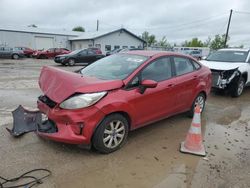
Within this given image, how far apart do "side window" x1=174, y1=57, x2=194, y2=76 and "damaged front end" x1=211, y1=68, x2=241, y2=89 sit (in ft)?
9.09

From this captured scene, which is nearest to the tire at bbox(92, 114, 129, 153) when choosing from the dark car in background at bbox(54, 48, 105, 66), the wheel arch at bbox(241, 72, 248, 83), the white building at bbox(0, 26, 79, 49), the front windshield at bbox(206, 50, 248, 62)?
the wheel arch at bbox(241, 72, 248, 83)

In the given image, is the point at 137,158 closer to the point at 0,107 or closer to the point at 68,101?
the point at 68,101

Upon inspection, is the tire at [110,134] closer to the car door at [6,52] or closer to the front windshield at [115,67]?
the front windshield at [115,67]

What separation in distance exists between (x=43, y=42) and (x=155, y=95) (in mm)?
37773

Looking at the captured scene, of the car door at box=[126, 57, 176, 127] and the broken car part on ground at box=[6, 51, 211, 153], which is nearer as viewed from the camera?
the broken car part on ground at box=[6, 51, 211, 153]

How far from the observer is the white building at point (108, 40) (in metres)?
35.9

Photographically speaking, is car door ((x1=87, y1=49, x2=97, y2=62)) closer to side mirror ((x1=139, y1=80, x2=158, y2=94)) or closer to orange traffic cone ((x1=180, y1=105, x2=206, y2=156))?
side mirror ((x1=139, y1=80, x2=158, y2=94))

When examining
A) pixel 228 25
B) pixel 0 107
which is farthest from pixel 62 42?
pixel 0 107

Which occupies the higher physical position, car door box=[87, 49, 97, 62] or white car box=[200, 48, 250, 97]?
white car box=[200, 48, 250, 97]

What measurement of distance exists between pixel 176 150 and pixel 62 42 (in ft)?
127

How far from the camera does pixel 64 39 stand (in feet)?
131

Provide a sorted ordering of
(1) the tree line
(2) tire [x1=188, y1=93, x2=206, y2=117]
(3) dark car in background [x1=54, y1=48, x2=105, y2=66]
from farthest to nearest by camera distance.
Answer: (1) the tree line
(3) dark car in background [x1=54, y1=48, x2=105, y2=66]
(2) tire [x1=188, y1=93, x2=206, y2=117]

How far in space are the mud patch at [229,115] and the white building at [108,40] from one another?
1199 inches

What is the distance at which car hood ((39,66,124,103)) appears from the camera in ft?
11.6
